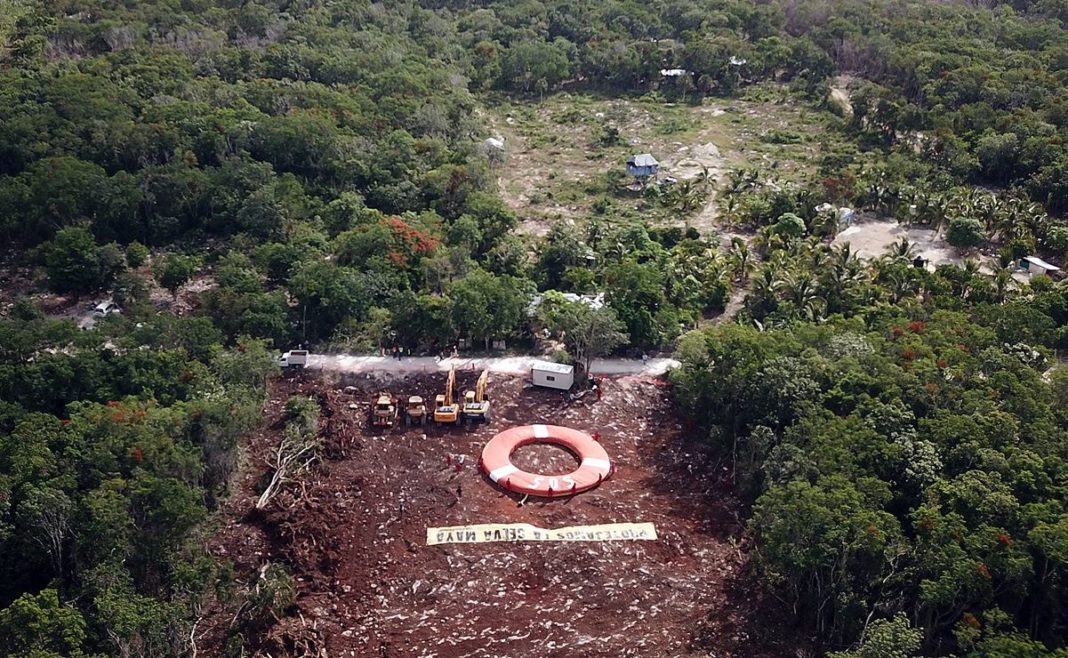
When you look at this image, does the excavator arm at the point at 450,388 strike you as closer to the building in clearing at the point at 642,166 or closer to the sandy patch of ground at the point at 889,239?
the sandy patch of ground at the point at 889,239

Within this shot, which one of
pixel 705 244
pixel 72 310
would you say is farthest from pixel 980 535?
pixel 72 310

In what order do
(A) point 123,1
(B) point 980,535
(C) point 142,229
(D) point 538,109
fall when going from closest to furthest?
(B) point 980,535 → (C) point 142,229 → (D) point 538,109 → (A) point 123,1

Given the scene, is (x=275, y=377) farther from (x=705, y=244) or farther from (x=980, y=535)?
(x=980, y=535)

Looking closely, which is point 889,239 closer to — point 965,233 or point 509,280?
point 965,233

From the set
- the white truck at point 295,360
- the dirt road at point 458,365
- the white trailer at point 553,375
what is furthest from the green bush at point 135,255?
the white trailer at point 553,375

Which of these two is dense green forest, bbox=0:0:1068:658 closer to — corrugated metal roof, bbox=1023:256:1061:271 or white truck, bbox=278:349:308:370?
corrugated metal roof, bbox=1023:256:1061:271

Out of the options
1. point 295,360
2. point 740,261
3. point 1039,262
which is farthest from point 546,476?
point 1039,262

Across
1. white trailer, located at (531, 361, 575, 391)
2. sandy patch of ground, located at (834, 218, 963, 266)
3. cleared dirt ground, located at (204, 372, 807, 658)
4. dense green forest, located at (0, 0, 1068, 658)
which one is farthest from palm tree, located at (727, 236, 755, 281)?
cleared dirt ground, located at (204, 372, 807, 658)
